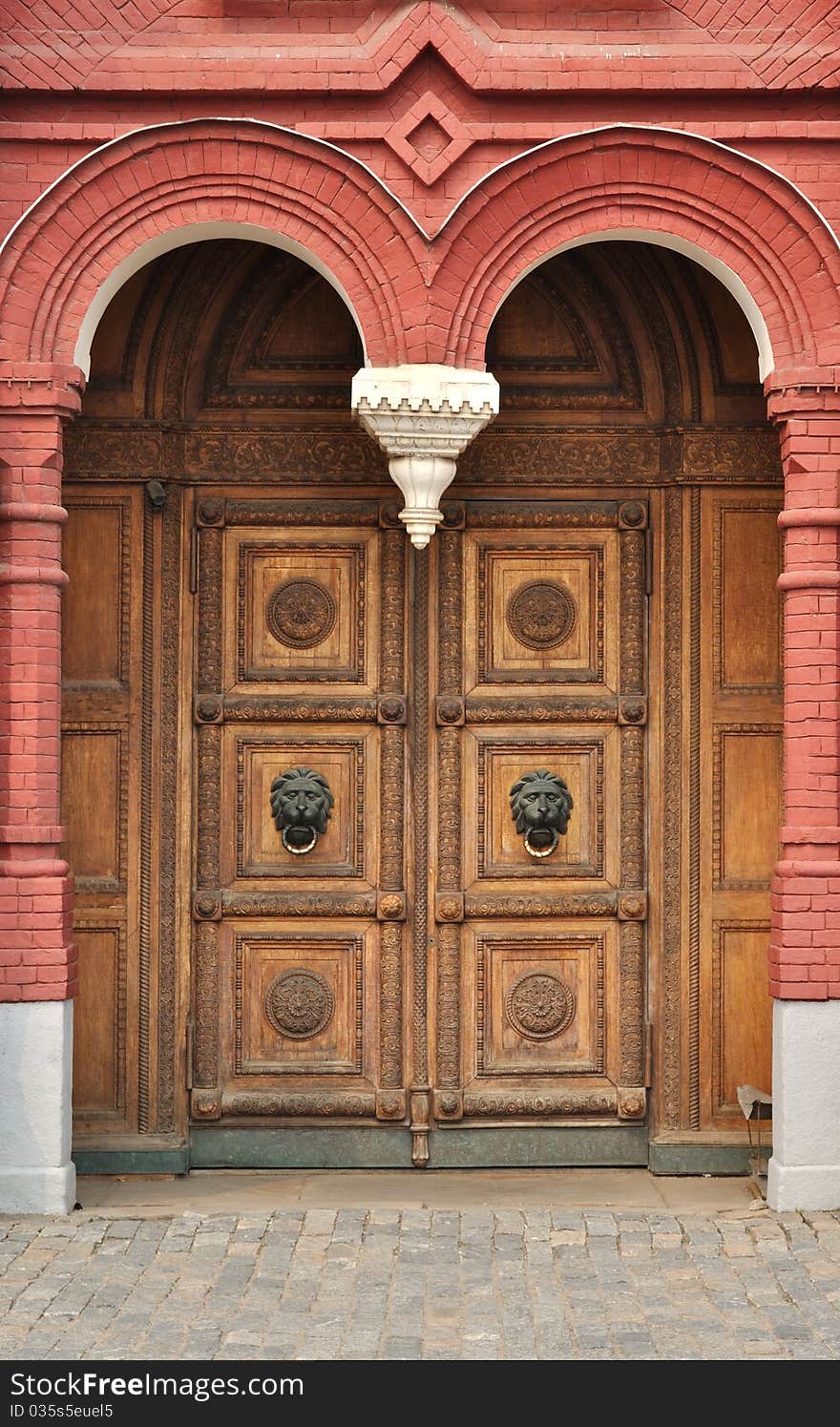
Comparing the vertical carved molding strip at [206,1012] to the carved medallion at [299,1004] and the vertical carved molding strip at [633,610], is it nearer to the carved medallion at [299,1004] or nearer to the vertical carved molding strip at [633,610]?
the carved medallion at [299,1004]

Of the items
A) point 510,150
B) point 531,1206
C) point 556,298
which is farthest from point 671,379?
point 531,1206

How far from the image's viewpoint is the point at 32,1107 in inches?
280

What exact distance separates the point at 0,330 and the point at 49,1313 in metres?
3.67

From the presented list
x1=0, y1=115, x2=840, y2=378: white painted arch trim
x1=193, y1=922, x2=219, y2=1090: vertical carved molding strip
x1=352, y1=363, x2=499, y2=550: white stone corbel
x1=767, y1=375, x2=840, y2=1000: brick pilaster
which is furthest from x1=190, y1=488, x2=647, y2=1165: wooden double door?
x1=0, y1=115, x2=840, y2=378: white painted arch trim

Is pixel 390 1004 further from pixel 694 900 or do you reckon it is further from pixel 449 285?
pixel 449 285

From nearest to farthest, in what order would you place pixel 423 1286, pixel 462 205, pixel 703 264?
pixel 423 1286
pixel 462 205
pixel 703 264

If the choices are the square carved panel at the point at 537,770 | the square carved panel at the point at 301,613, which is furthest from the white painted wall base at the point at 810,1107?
the square carved panel at the point at 301,613

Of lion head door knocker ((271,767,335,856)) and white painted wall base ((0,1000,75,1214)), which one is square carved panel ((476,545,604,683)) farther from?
white painted wall base ((0,1000,75,1214))

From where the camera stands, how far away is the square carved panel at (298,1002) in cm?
811

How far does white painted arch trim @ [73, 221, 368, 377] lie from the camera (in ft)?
23.9

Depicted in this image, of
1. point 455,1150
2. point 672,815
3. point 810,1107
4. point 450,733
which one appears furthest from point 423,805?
point 810,1107

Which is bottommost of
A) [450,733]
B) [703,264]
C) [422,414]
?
[450,733]

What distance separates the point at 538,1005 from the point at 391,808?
1082mm

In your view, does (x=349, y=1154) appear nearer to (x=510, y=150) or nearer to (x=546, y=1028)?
(x=546, y=1028)
